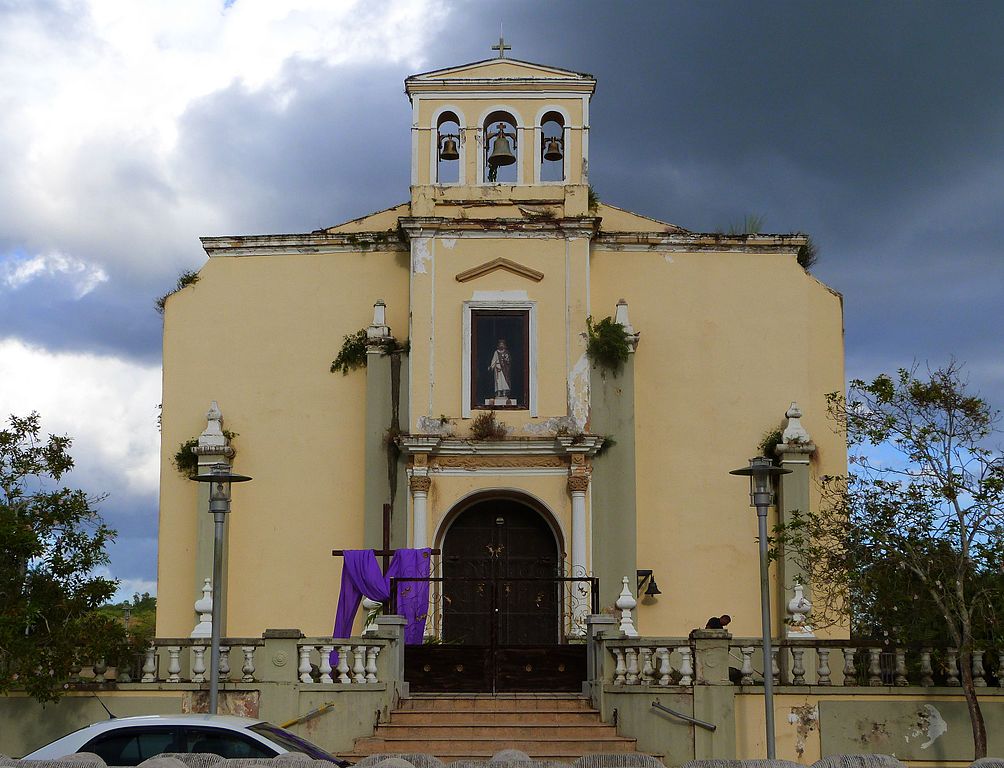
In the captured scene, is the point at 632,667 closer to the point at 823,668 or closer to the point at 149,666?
the point at 823,668

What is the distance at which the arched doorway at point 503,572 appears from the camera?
23.3m

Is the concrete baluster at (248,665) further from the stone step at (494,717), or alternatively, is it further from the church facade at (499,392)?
the church facade at (499,392)

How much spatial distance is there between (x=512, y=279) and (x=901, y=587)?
9.13 meters

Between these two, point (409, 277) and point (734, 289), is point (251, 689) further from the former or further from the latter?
point (734, 289)

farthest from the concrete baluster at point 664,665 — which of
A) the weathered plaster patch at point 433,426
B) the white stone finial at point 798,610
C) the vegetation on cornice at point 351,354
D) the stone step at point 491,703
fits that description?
the vegetation on cornice at point 351,354

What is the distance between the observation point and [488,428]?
76.8 ft

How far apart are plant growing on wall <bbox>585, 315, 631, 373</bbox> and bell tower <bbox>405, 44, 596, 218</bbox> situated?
2450 millimetres

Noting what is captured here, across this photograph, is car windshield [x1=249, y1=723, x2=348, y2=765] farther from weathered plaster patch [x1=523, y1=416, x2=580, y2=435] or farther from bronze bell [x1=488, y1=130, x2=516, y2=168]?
bronze bell [x1=488, y1=130, x2=516, y2=168]

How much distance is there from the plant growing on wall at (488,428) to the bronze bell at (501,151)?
15.0 feet

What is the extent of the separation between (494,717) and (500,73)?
1157 centimetres

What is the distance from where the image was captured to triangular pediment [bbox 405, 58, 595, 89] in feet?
81.1

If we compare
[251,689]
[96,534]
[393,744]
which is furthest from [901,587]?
[96,534]

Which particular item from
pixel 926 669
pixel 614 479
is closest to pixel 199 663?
pixel 614 479

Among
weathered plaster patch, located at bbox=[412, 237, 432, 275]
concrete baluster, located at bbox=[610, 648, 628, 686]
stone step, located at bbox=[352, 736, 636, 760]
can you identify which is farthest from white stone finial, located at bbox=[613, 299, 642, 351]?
stone step, located at bbox=[352, 736, 636, 760]
